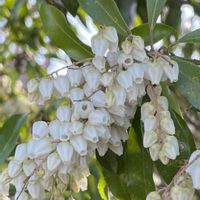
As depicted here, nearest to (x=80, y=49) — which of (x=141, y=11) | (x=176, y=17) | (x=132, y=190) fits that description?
(x=132, y=190)

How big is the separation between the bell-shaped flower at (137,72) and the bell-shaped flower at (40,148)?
0.23 m

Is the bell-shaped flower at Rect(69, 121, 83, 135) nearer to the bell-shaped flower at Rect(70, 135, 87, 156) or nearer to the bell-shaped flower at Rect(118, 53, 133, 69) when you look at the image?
the bell-shaped flower at Rect(70, 135, 87, 156)

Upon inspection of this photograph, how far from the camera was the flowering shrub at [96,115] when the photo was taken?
1.28 meters

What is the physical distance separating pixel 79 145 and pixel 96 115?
72 millimetres

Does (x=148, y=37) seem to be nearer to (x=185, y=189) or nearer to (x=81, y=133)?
(x=81, y=133)

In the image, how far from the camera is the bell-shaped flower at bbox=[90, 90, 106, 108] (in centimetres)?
132

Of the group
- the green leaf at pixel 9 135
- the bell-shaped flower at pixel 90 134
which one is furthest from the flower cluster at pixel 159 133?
the green leaf at pixel 9 135

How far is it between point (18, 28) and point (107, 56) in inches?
68.5

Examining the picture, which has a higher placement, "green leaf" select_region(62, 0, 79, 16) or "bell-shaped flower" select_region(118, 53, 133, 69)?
"green leaf" select_region(62, 0, 79, 16)

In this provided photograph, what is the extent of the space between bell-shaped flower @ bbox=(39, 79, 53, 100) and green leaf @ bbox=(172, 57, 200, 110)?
30 cm

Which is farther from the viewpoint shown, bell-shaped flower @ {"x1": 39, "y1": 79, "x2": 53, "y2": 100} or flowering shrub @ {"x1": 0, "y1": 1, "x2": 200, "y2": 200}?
bell-shaped flower @ {"x1": 39, "y1": 79, "x2": 53, "y2": 100}

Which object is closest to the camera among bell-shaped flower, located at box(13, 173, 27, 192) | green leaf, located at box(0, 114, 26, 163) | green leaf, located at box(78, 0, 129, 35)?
bell-shaped flower, located at box(13, 173, 27, 192)

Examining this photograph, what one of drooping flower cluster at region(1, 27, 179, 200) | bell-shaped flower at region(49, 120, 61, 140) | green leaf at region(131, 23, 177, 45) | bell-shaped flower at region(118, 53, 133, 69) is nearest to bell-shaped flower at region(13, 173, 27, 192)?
drooping flower cluster at region(1, 27, 179, 200)

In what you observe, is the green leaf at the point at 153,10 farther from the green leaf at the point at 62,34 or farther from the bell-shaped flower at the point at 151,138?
the bell-shaped flower at the point at 151,138
